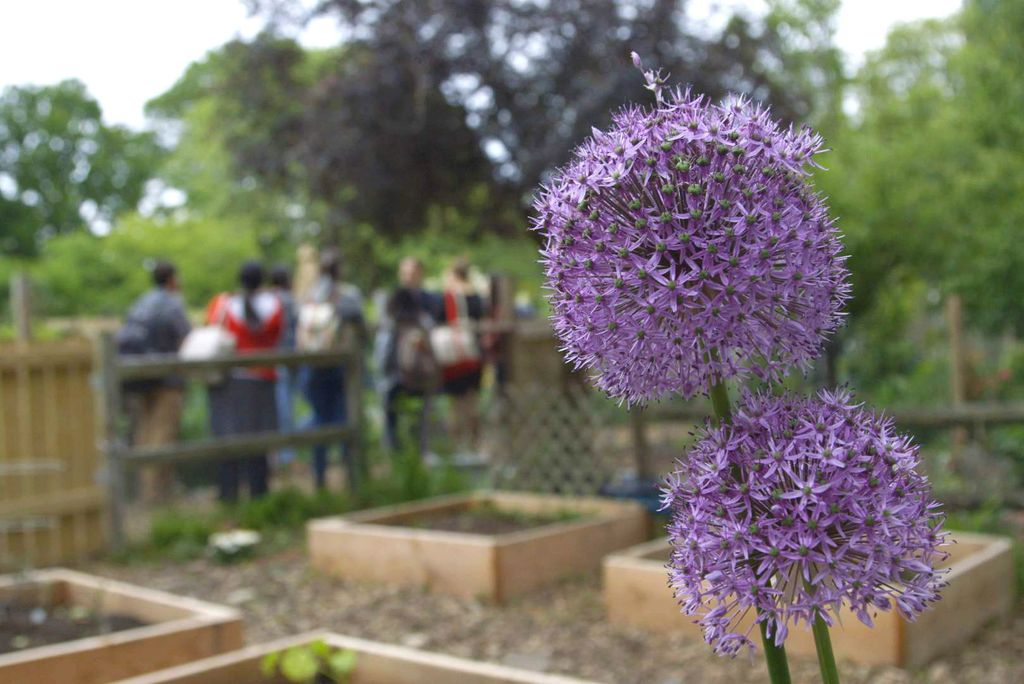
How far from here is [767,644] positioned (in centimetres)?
174

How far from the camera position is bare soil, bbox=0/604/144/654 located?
171 inches

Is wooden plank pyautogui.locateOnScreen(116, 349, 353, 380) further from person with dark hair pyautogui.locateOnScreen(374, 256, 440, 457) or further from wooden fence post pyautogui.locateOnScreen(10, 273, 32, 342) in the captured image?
wooden fence post pyautogui.locateOnScreen(10, 273, 32, 342)

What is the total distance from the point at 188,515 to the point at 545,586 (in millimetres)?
3282

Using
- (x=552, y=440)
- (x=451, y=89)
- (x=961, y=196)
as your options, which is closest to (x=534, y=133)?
(x=451, y=89)

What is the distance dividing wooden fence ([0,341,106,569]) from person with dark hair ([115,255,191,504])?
1.24 meters

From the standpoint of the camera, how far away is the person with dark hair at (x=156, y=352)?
9.53m

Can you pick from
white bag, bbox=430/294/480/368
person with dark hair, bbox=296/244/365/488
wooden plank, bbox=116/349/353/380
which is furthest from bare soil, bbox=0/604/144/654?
white bag, bbox=430/294/480/368

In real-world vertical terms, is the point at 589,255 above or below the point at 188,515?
above

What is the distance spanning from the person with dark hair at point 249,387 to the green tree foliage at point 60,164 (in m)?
38.8

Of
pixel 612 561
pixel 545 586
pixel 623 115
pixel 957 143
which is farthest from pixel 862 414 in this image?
pixel 957 143

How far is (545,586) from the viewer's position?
6.48m

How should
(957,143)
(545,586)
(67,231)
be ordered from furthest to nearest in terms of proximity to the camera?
(67,231)
(957,143)
(545,586)

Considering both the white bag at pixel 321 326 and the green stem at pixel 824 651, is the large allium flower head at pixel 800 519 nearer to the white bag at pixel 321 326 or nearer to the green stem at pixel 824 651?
the green stem at pixel 824 651

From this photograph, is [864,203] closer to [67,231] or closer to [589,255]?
[589,255]
